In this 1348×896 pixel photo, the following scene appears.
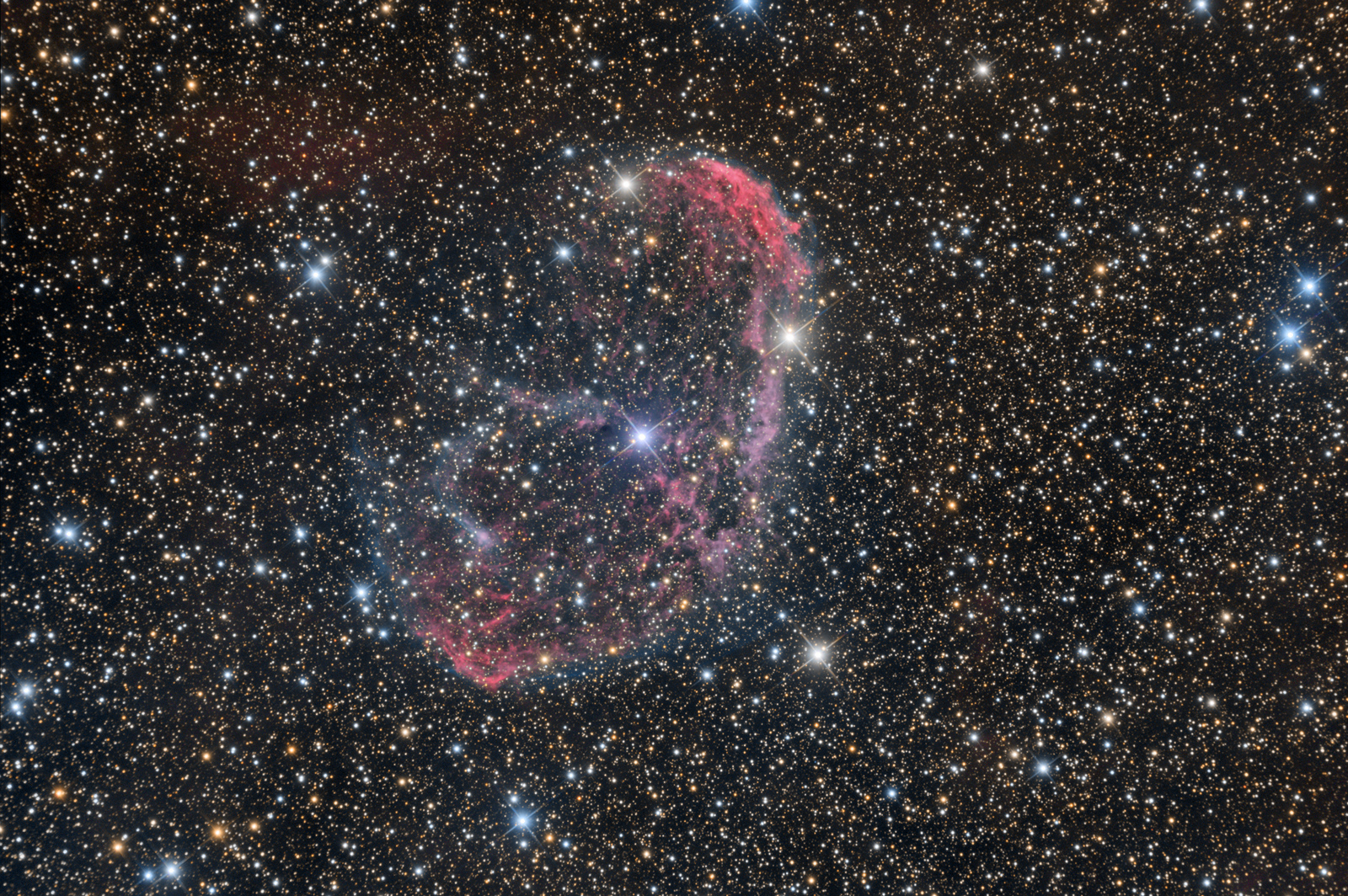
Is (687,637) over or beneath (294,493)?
beneath

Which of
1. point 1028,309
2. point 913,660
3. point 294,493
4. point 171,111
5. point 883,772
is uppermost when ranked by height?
point 171,111

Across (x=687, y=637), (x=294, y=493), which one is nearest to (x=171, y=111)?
(x=294, y=493)

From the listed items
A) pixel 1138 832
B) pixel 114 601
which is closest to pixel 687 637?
pixel 1138 832

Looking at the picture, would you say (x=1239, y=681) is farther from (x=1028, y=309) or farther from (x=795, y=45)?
(x=795, y=45)

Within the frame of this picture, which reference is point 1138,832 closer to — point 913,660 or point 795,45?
point 913,660

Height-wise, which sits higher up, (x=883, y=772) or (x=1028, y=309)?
(x=1028, y=309)

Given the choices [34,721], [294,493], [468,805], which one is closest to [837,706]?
[468,805]

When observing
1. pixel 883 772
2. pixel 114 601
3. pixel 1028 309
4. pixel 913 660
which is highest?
pixel 1028 309
